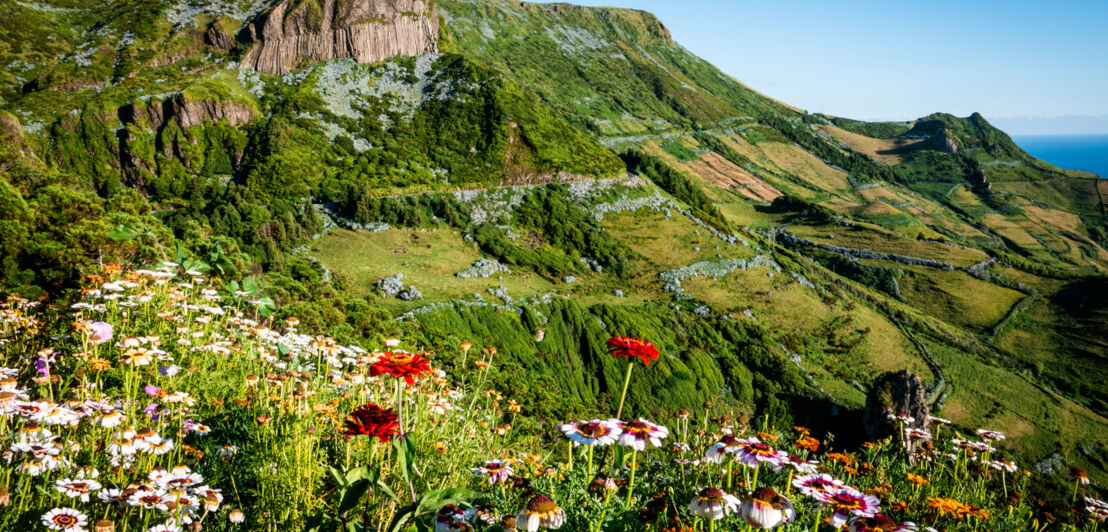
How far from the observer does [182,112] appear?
48531mm

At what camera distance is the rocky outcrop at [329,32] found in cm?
6056

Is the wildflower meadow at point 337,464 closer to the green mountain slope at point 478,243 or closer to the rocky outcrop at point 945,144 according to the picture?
the green mountain slope at point 478,243

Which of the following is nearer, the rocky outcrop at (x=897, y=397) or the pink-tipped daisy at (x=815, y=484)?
the pink-tipped daisy at (x=815, y=484)

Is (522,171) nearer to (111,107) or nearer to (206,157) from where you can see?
(206,157)

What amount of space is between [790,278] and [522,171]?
30.9 meters

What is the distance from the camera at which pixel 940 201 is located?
15000 cm

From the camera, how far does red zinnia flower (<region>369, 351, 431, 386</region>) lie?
2945 millimetres

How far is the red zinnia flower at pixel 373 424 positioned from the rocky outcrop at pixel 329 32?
69.1 meters

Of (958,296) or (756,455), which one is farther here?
(958,296)

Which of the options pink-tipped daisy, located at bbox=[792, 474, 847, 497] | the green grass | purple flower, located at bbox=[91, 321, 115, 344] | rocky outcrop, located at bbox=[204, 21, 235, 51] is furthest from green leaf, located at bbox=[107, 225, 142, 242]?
the green grass

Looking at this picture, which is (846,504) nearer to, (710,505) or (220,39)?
(710,505)

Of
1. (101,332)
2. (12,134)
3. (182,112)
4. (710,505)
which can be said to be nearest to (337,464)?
(101,332)

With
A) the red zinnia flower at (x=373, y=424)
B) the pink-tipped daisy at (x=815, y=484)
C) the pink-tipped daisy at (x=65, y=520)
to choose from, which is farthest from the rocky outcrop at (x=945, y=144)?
the pink-tipped daisy at (x=65, y=520)

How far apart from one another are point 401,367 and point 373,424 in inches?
13.7
